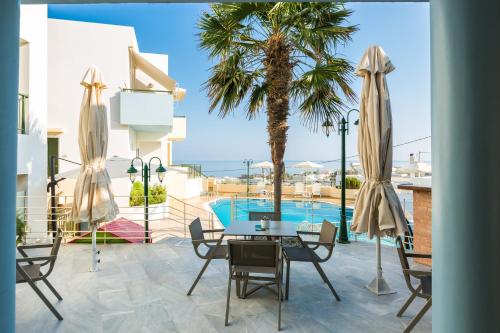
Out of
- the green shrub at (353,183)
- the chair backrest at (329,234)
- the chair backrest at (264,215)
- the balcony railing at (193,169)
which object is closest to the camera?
the chair backrest at (329,234)

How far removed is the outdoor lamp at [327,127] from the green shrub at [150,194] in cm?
847

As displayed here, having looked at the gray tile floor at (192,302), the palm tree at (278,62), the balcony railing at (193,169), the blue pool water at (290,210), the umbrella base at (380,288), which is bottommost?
the blue pool water at (290,210)

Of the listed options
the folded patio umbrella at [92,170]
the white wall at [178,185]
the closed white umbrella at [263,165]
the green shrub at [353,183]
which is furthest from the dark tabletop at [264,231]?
the white wall at [178,185]

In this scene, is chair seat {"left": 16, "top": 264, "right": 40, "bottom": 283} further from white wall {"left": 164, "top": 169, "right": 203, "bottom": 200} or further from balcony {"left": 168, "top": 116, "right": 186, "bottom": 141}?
balcony {"left": 168, "top": 116, "right": 186, "bottom": 141}

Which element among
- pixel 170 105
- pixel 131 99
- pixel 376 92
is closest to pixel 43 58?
pixel 131 99

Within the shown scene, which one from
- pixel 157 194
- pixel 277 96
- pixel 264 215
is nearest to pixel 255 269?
pixel 264 215

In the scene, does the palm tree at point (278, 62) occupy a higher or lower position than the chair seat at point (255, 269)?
higher

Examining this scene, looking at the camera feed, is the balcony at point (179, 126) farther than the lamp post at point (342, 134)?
Yes

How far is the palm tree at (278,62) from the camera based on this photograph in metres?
5.65

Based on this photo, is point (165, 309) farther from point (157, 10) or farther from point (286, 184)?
point (157, 10)

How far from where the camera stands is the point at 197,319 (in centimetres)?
323

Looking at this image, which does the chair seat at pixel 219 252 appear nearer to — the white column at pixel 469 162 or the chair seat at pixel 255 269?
the chair seat at pixel 255 269

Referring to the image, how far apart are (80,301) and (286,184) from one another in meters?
16.5

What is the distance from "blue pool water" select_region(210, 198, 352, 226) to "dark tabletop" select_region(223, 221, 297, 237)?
852 centimetres
